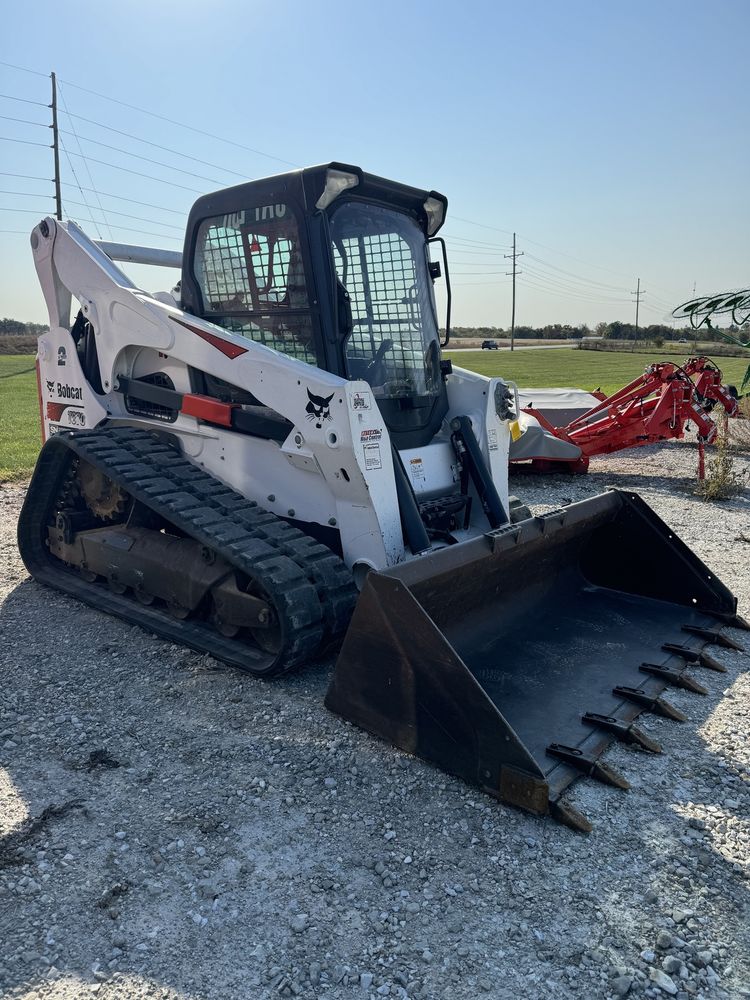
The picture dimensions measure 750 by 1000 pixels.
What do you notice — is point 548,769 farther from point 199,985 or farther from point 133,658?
point 133,658

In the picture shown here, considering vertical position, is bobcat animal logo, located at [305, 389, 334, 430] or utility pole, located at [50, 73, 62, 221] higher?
utility pole, located at [50, 73, 62, 221]

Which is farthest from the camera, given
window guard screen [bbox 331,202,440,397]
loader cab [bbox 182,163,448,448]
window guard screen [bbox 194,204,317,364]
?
window guard screen [bbox 331,202,440,397]

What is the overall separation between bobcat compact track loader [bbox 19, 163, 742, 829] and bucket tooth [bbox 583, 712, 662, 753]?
0.03ft

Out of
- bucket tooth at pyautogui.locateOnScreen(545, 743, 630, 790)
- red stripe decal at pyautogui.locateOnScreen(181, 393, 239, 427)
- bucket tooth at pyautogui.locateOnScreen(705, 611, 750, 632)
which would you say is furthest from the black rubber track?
bucket tooth at pyautogui.locateOnScreen(705, 611, 750, 632)

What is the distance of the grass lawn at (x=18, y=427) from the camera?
10412mm

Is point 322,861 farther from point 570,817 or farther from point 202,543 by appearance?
point 202,543

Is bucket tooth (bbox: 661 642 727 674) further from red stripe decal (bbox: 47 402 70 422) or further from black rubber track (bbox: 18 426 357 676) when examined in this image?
red stripe decal (bbox: 47 402 70 422)

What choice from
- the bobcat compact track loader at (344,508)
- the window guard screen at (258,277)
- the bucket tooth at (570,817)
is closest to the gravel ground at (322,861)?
the bucket tooth at (570,817)

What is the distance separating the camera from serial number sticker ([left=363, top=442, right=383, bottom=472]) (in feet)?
14.2

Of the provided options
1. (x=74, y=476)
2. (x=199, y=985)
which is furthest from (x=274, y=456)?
(x=199, y=985)

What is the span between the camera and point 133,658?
4.62m

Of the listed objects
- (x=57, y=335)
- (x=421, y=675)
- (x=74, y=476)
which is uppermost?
(x=57, y=335)

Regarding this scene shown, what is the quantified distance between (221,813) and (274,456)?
2250mm

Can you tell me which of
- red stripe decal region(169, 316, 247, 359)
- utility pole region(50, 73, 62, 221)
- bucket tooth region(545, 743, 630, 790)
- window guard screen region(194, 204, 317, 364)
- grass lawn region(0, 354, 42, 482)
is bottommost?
bucket tooth region(545, 743, 630, 790)
